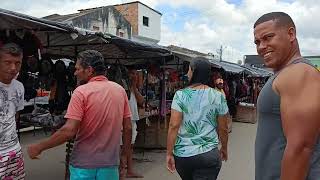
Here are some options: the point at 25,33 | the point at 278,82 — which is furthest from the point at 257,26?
the point at 25,33

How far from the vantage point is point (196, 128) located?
357 centimetres

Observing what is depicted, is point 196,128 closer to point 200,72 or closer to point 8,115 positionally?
point 200,72

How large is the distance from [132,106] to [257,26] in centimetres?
466

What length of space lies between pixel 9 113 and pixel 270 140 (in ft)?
6.36

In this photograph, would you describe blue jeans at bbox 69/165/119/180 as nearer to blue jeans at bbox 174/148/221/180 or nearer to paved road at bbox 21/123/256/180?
blue jeans at bbox 174/148/221/180

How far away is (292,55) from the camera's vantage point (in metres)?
2.00

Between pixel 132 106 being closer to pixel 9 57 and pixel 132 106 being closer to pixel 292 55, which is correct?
pixel 9 57

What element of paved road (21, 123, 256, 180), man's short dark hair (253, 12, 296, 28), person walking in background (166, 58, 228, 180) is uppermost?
man's short dark hair (253, 12, 296, 28)

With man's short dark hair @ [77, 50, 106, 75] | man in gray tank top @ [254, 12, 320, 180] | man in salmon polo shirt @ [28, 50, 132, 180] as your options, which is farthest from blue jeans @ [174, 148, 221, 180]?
man in gray tank top @ [254, 12, 320, 180]

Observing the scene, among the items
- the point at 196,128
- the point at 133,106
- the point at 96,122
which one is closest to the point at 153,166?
the point at 133,106

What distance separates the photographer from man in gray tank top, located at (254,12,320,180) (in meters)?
1.75

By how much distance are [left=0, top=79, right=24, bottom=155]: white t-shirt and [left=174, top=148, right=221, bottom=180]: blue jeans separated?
1441 millimetres

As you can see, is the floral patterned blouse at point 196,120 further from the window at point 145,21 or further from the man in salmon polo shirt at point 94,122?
the window at point 145,21

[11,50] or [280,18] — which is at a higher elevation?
[280,18]
